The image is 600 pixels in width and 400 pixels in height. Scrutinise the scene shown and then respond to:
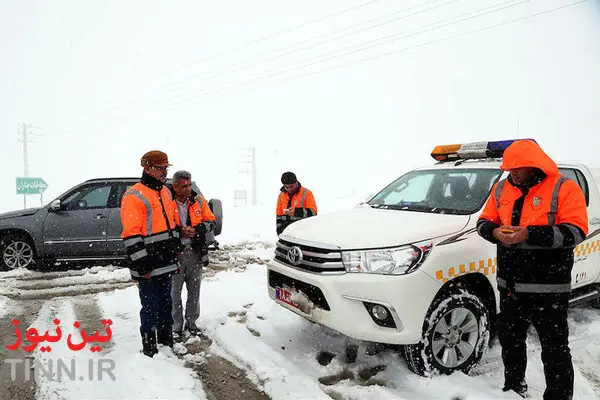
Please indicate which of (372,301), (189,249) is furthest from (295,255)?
(189,249)

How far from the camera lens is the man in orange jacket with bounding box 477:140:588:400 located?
105 inches

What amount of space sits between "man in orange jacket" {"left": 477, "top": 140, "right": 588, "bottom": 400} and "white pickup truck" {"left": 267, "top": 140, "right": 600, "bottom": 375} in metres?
0.46

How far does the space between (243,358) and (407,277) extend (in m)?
1.77

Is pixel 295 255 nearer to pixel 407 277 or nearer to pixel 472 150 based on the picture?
pixel 407 277

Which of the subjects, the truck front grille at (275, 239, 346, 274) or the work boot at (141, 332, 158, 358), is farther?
the work boot at (141, 332, 158, 358)

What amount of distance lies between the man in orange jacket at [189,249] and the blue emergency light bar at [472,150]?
2877mm

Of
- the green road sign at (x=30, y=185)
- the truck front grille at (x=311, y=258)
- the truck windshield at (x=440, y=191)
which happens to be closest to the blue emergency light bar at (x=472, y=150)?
the truck windshield at (x=440, y=191)

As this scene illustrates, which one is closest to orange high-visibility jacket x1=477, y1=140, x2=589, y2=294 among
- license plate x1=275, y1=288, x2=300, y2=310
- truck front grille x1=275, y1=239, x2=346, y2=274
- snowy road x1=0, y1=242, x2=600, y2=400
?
snowy road x1=0, y1=242, x2=600, y2=400

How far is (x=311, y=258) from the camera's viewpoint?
3.49 meters

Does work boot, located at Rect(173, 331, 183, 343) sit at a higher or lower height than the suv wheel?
lower

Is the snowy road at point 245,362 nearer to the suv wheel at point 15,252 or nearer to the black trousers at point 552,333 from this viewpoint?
the black trousers at point 552,333

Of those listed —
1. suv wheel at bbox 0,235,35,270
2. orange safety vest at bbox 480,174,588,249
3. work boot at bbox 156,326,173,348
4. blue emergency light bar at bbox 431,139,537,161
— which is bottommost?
work boot at bbox 156,326,173,348

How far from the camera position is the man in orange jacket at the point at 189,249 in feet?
13.6

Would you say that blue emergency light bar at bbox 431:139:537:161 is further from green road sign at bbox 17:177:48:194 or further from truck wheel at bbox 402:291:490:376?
green road sign at bbox 17:177:48:194
